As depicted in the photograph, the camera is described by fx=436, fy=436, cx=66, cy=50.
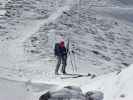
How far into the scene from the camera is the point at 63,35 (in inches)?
1270

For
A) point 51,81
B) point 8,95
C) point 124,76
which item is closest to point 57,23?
point 51,81

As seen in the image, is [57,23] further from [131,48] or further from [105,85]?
[105,85]

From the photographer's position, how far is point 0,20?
34500mm

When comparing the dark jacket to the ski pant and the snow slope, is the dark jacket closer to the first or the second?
the ski pant

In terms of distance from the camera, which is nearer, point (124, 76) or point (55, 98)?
point (55, 98)

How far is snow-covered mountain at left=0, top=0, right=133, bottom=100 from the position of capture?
983 inches

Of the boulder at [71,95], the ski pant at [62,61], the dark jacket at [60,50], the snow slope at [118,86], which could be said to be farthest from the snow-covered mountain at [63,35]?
the boulder at [71,95]

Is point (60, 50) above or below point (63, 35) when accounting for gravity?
above

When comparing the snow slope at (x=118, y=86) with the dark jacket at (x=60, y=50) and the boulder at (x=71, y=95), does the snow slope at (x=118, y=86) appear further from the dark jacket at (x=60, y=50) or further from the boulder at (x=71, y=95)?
the dark jacket at (x=60, y=50)

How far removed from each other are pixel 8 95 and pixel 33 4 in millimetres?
23200

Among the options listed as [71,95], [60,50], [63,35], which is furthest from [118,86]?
[63,35]

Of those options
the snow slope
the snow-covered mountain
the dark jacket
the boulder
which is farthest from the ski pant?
the boulder

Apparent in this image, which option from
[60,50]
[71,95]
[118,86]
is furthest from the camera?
[60,50]

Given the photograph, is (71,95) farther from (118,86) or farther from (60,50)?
(60,50)
